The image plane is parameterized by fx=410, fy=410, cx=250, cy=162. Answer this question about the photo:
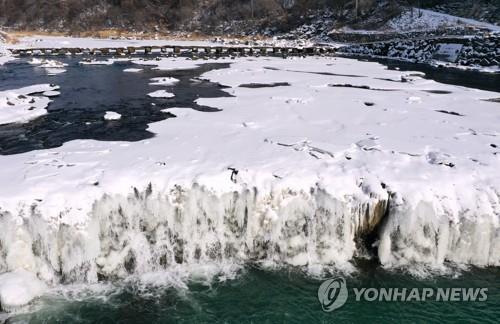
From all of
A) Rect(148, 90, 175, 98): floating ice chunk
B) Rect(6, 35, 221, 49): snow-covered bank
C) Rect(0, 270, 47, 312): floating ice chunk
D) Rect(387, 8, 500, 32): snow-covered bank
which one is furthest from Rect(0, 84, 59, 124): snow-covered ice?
Rect(387, 8, 500, 32): snow-covered bank

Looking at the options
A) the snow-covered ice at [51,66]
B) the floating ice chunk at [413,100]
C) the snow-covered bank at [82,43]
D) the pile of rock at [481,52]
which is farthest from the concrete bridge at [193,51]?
the floating ice chunk at [413,100]

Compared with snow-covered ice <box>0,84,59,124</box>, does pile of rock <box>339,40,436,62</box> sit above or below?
above

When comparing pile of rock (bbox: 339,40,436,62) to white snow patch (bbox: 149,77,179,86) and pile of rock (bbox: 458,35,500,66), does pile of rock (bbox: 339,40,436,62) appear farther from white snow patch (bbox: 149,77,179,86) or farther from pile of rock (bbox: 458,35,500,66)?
white snow patch (bbox: 149,77,179,86)

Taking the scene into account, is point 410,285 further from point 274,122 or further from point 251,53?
point 251,53

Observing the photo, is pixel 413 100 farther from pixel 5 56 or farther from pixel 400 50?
pixel 5 56

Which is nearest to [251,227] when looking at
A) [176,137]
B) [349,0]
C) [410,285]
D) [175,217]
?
[175,217]

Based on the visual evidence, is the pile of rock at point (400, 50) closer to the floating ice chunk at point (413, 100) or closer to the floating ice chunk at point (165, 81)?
the floating ice chunk at point (413, 100)
